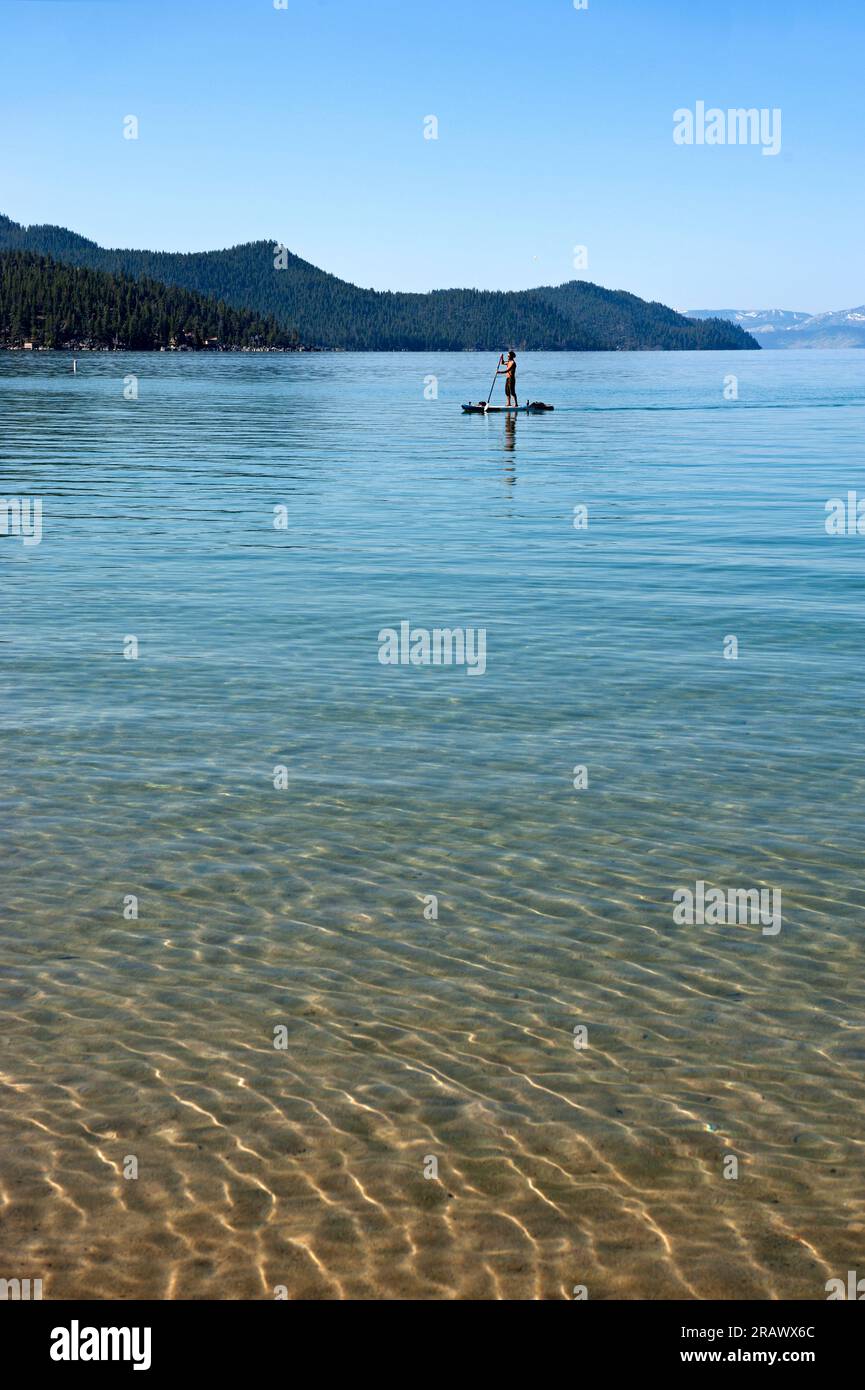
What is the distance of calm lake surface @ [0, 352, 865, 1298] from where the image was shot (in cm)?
677

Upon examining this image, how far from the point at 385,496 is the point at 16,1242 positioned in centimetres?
3210

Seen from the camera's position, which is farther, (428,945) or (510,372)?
(510,372)

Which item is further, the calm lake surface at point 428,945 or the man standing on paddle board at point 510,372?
the man standing on paddle board at point 510,372

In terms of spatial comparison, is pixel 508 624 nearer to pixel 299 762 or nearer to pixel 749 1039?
pixel 299 762

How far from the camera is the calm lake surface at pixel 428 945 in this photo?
267 inches

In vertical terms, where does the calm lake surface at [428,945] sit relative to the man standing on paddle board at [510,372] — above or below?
below

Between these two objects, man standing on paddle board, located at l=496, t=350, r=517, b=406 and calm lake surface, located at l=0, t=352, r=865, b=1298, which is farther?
man standing on paddle board, located at l=496, t=350, r=517, b=406

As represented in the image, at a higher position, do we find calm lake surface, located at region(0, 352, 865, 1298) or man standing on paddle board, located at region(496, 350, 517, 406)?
man standing on paddle board, located at region(496, 350, 517, 406)

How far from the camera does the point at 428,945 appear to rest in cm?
966

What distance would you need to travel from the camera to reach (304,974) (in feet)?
30.3

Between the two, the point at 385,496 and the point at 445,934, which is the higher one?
the point at 385,496

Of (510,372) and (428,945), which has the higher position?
(510,372)
